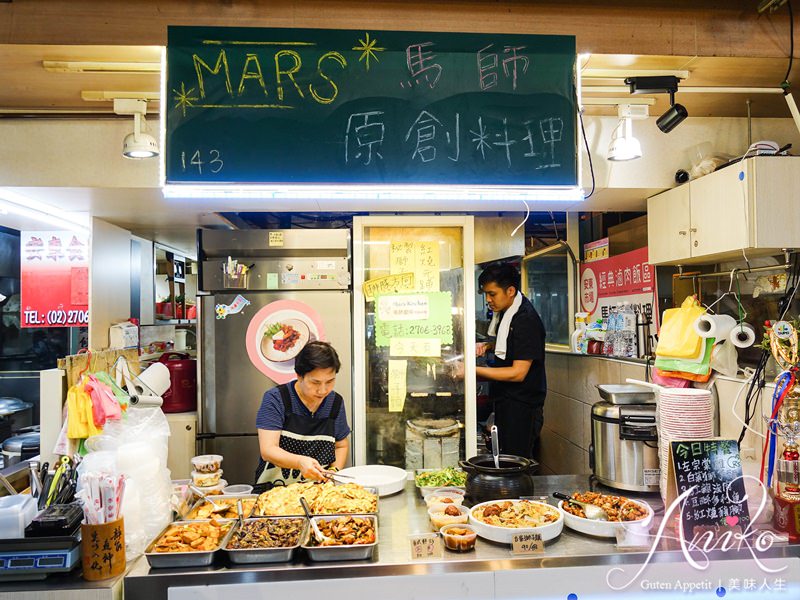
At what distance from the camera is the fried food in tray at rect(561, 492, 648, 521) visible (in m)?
2.08

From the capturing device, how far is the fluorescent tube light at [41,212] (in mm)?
3348

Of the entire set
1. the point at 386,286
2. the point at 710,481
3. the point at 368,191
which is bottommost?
the point at 710,481

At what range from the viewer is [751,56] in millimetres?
2395

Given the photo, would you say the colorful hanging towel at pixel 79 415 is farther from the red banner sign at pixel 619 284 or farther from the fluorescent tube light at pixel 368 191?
the red banner sign at pixel 619 284

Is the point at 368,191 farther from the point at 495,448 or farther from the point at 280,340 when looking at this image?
the point at 280,340

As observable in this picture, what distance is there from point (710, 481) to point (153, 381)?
133 inches

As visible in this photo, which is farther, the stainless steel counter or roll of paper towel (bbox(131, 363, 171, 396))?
roll of paper towel (bbox(131, 363, 171, 396))

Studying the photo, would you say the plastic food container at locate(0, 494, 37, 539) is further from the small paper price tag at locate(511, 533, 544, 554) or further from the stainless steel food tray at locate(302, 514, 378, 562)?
the small paper price tag at locate(511, 533, 544, 554)

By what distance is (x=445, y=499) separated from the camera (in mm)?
2285

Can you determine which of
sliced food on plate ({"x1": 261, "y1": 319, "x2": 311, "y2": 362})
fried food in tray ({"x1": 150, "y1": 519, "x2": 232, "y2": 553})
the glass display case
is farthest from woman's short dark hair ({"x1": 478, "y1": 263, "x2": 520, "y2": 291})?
fried food in tray ({"x1": 150, "y1": 519, "x2": 232, "y2": 553})

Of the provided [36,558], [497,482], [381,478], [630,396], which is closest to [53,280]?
[36,558]

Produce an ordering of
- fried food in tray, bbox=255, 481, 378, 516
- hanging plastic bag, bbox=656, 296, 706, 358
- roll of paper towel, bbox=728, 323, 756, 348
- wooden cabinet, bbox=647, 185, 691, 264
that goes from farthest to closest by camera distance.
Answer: wooden cabinet, bbox=647, 185, 691, 264 → hanging plastic bag, bbox=656, 296, 706, 358 → roll of paper towel, bbox=728, 323, 756, 348 → fried food in tray, bbox=255, 481, 378, 516

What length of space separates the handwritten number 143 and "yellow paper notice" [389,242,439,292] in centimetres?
213

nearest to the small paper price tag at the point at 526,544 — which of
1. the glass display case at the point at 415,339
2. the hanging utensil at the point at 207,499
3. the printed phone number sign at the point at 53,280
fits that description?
the hanging utensil at the point at 207,499
